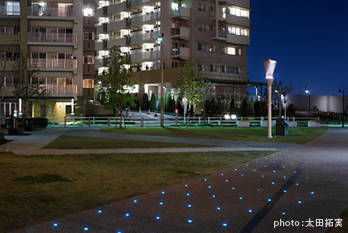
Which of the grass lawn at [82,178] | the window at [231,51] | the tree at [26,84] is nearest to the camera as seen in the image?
the grass lawn at [82,178]

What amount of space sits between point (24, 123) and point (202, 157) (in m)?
23.6

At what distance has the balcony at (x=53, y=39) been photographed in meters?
47.1

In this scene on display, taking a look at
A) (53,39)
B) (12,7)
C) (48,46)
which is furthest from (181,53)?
(12,7)

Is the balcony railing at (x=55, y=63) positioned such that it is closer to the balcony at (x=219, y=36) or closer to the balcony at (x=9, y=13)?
the balcony at (x=9, y=13)

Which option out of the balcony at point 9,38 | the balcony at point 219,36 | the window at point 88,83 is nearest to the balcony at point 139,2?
the balcony at point 219,36

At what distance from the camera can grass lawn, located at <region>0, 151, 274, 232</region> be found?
735 centimetres

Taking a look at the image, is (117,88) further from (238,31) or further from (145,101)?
(238,31)

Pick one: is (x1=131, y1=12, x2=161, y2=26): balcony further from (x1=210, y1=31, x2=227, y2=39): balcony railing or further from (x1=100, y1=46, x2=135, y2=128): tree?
(x1=100, y1=46, x2=135, y2=128): tree

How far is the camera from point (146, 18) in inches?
2776

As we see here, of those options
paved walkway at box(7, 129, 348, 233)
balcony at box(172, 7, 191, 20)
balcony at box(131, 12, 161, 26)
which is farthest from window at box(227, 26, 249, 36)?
paved walkway at box(7, 129, 348, 233)

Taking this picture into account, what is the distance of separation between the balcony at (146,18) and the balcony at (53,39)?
2316cm

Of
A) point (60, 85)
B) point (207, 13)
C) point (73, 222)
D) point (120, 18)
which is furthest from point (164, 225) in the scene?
point (120, 18)

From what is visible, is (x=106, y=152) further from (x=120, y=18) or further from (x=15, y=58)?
(x=120, y=18)

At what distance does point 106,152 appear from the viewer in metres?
16.4
